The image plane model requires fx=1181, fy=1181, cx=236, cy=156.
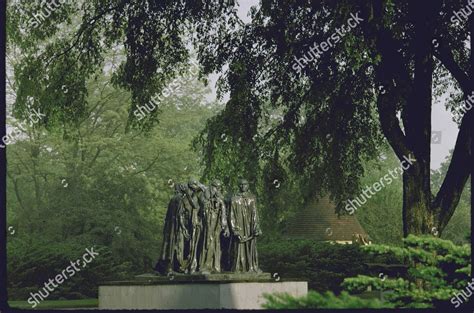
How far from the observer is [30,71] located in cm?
3014

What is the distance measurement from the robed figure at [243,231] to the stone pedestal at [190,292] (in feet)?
2.42

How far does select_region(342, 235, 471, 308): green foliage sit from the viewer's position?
11906mm

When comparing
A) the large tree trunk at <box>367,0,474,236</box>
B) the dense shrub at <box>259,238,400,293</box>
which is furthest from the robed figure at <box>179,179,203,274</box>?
the dense shrub at <box>259,238,400,293</box>

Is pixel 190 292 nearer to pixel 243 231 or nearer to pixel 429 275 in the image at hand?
pixel 243 231

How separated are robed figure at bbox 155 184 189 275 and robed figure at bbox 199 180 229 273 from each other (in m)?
0.40

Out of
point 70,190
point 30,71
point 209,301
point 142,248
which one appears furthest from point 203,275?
point 70,190

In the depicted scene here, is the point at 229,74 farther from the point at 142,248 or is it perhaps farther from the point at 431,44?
the point at 142,248

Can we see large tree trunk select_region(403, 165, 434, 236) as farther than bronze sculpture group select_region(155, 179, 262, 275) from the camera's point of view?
Yes

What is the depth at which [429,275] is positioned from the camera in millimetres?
12234

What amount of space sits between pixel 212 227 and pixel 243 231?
0.91 meters

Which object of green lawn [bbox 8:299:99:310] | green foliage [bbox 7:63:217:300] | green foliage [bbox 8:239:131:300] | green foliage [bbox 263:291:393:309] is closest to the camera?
green foliage [bbox 263:291:393:309]

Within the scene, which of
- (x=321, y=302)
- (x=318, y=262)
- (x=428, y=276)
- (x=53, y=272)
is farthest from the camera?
(x=318, y=262)

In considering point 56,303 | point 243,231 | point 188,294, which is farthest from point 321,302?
point 56,303

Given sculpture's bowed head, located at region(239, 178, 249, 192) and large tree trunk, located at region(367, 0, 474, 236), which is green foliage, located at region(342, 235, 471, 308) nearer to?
sculpture's bowed head, located at region(239, 178, 249, 192)
